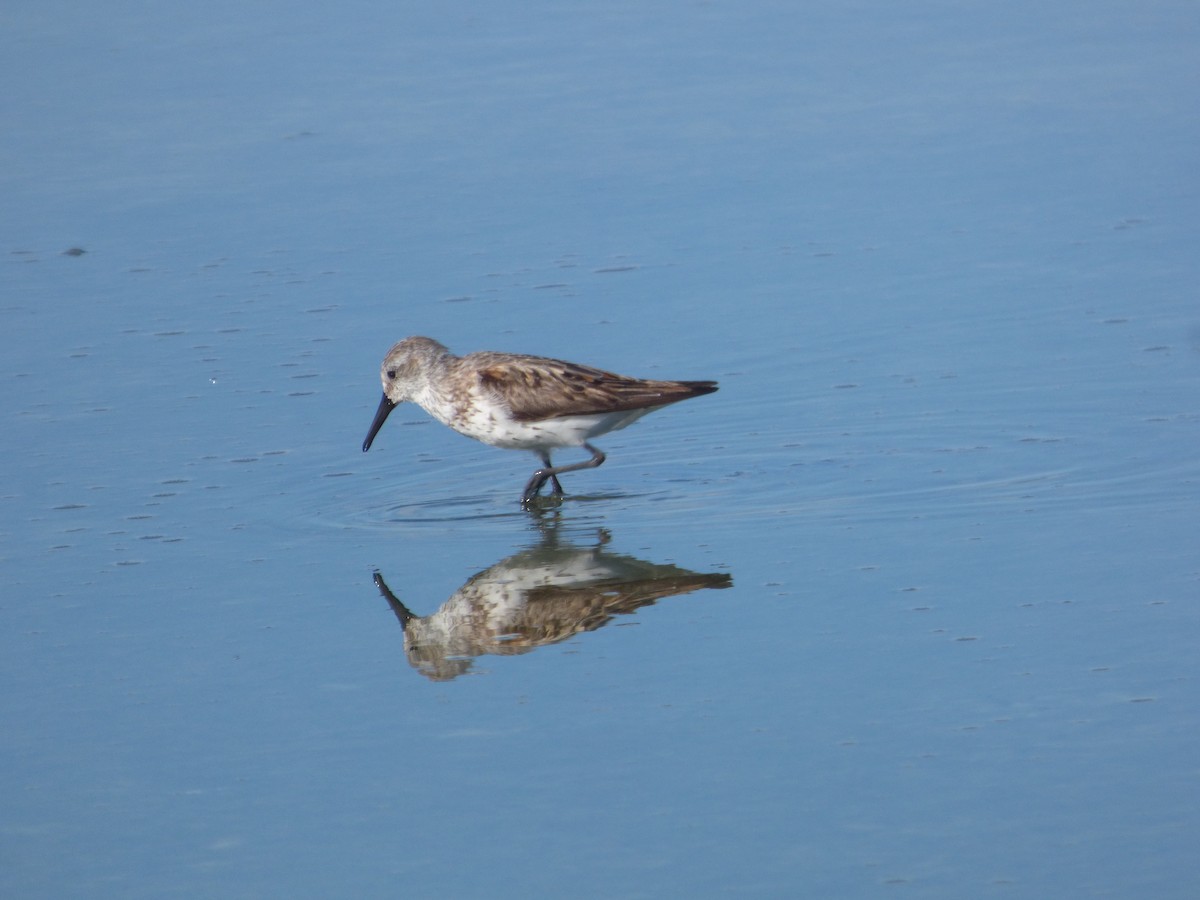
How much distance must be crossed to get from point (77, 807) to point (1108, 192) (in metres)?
9.32

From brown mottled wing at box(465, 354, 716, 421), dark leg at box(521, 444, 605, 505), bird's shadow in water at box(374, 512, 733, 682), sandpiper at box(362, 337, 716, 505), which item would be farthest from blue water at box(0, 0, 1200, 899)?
brown mottled wing at box(465, 354, 716, 421)

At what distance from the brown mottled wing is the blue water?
45 cm

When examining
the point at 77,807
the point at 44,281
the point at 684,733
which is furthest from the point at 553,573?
the point at 44,281

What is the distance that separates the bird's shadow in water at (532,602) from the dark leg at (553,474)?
3.13ft

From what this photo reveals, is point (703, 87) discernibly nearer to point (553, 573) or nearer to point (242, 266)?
point (242, 266)

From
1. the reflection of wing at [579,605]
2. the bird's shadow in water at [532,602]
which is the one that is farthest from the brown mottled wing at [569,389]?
the reflection of wing at [579,605]

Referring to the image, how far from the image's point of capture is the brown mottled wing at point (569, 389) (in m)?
10.2

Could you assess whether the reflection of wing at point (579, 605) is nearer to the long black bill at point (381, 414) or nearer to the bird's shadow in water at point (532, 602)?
the bird's shadow in water at point (532, 602)

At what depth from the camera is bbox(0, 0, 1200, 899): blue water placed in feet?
21.4

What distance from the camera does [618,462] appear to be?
10867mm

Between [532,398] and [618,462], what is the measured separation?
0.73 metres

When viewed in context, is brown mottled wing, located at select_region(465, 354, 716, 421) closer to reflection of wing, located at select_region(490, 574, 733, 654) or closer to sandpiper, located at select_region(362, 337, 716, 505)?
sandpiper, located at select_region(362, 337, 716, 505)

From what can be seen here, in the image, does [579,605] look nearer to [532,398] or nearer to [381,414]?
[532,398]

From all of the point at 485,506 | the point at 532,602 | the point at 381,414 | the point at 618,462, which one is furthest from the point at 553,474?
the point at 532,602
